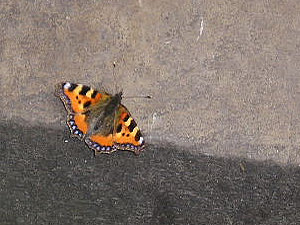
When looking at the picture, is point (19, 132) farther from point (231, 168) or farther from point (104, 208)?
point (231, 168)

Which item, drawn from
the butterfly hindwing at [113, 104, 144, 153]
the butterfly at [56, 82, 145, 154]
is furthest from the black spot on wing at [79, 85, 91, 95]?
the butterfly hindwing at [113, 104, 144, 153]

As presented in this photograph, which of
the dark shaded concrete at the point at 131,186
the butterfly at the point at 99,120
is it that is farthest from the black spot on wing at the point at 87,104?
the dark shaded concrete at the point at 131,186

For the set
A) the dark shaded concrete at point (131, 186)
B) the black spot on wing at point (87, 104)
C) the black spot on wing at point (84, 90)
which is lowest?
the dark shaded concrete at point (131, 186)

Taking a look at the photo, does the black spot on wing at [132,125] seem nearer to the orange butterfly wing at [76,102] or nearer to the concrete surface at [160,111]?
the concrete surface at [160,111]

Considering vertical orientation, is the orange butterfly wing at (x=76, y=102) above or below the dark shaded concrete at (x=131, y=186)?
above

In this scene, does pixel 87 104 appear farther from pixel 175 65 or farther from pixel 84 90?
pixel 175 65

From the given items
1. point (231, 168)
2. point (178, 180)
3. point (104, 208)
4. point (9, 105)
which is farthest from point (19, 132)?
point (231, 168)
